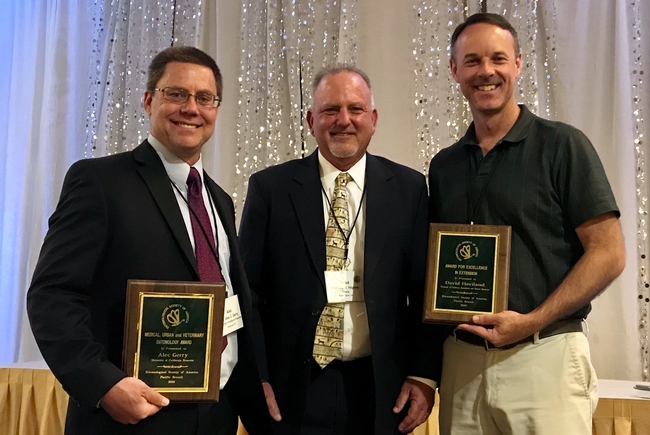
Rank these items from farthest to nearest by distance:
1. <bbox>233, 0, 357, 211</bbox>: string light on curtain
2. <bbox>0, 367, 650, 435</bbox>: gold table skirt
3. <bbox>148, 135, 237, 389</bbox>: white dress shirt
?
<bbox>233, 0, 357, 211</bbox>: string light on curtain, <bbox>0, 367, 650, 435</bbox>: gold table skirt, <bbox>148, 135, 237, 389</bbox>: white dress shirt

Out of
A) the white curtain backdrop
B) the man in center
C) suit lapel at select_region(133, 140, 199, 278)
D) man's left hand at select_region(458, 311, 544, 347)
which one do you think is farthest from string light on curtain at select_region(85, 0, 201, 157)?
man's left hand at select_region(458, 311, 544, 347)

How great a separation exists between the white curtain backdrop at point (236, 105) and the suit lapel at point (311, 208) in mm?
1518

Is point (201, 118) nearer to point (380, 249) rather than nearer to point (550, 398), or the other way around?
point (380, 249)

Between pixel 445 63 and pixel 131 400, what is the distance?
2724 mm

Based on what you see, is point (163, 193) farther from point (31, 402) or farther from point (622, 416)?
point (622, 416)

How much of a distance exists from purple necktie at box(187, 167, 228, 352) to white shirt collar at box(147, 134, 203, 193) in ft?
0.06

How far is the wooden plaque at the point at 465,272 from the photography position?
5.08 ft

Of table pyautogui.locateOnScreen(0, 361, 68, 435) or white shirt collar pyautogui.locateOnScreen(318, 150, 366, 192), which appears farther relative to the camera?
table pyautogui.locateOnScreen(0, 361, 68, 435)

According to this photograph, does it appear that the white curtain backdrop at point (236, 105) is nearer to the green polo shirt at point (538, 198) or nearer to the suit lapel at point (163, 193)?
the green polo shirt at point (538, 198)

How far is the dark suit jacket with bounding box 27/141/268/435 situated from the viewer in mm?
1297

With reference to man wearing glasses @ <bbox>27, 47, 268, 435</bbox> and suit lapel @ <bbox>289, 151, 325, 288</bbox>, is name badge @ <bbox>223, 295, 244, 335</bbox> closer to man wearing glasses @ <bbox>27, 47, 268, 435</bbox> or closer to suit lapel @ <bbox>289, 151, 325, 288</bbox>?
man wearing glasses @ <bbox>27, 47, 268, 435</bbox>

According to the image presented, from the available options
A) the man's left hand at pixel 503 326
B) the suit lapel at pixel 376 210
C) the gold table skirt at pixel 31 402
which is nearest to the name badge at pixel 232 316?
the suit lapel at pixel 376 210

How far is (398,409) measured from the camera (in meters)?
1.79

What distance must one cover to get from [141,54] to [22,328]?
203 cm
